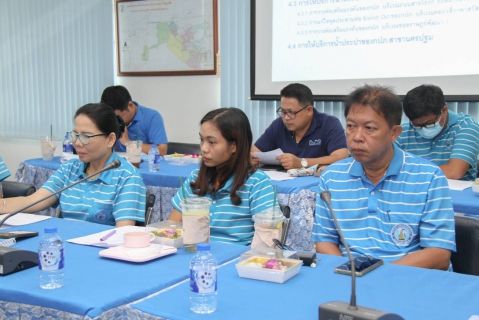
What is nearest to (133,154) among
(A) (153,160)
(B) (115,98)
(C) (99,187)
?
(A) (153,160)

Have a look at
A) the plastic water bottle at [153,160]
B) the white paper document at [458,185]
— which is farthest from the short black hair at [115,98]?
the white paper document at [458,185]

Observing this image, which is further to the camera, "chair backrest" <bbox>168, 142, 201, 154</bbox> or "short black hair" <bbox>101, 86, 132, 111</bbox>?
"chair backrest" <bbox>168, 142, 201, 154</bbox>

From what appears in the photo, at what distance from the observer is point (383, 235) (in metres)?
1.79

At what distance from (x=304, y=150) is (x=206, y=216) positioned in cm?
214

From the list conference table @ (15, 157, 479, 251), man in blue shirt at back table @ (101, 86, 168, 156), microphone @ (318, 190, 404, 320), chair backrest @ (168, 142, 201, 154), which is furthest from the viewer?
chair backrest @ (168, 142, 201, 154)

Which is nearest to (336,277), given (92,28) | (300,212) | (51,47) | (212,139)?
(212,139)

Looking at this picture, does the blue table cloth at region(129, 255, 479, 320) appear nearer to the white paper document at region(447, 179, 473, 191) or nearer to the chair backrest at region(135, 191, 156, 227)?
the chair backrest at region(135, 191, 156, 227)

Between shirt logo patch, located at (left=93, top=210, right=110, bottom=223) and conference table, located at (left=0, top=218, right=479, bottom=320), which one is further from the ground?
conference table, located at (left=0, top=218, right=479, bottom=320)

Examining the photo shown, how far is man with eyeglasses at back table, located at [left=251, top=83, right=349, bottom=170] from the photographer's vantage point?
143 inches

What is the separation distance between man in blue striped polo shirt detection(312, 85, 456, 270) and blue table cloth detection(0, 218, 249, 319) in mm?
399

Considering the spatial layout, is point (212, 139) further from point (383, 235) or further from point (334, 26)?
point (334, 26)

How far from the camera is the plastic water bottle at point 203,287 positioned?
119 centimetres

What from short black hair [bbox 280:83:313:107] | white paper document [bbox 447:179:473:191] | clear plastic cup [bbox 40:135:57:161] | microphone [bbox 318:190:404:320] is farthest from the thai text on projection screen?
microphone [bbox 318:190:404:320]

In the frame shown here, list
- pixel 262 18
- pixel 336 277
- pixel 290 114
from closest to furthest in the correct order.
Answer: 1. pixel 336 277
2. pixel 290 114
3. pixel 262 18
